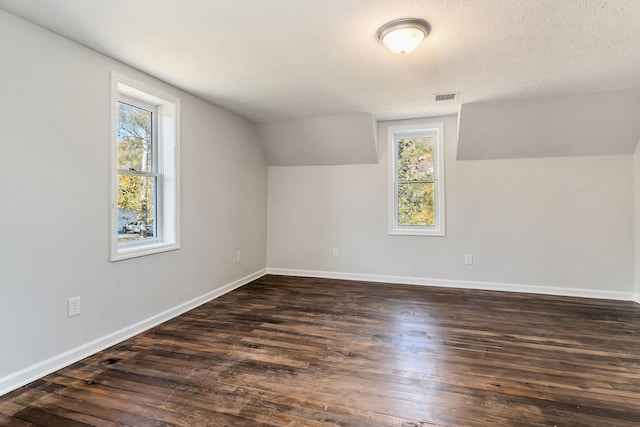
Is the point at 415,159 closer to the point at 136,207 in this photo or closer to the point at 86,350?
the point at 136,207

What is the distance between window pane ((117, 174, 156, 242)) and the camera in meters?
2.86

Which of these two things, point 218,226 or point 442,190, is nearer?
point 218,226

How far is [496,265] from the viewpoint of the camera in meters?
4.21

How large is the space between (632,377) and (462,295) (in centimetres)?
188

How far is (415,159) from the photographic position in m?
4.60

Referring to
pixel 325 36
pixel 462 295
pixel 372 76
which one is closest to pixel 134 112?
pixel 325 36

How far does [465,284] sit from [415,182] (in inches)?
59.4

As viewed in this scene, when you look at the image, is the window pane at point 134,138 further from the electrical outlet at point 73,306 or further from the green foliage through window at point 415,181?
the green foliage through window at point 415,181

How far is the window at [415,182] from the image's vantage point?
176 inches

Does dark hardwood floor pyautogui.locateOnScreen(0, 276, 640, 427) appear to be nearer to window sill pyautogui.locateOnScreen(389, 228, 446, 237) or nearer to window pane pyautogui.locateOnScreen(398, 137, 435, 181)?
window sill pyautogui.locateOnScreen(389, 228, 446, 237)

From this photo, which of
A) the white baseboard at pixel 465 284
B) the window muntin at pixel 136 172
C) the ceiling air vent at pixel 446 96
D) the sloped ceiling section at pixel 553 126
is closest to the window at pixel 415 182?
the sloped ceiling section at pixel 553 126

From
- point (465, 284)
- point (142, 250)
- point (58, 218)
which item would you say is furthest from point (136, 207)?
point (465, 284)

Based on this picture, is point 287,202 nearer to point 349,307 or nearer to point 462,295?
point 349,307

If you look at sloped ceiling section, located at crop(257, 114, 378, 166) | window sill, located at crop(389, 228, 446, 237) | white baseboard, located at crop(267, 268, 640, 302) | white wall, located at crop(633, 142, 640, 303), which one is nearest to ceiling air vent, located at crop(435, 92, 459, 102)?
sloped ceiling section, located at crop(257, 114, 378, 166)
